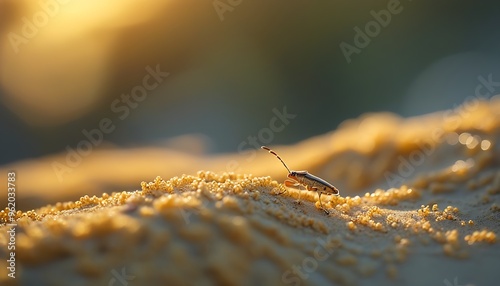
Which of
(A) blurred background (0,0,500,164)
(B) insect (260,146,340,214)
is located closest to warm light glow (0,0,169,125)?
(A) blurred background (0,0,500,164)

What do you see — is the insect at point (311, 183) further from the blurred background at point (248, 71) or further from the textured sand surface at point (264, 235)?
the blurred background at point (248, 71)

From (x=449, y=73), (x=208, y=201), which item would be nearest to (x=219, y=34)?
(x=449, y=73)

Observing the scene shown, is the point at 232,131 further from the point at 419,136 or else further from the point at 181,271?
the point at 181,271

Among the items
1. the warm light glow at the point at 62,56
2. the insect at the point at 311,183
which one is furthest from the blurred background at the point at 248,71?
the insect at the point at 311,183

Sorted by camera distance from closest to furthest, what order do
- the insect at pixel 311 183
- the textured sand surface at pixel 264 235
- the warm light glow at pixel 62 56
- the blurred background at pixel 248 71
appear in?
1. the textured sand surface at pixel 264 235
2. the insect at pixel 311 183
3. the warm light glow at pixel 62 56
4. the blurred background at pixel 248 71

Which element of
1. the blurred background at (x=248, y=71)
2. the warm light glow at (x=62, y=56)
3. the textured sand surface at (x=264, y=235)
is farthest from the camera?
the blurred background at (x=248, y=71)

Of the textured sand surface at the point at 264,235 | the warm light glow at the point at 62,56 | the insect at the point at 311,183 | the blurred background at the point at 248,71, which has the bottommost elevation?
the textured sand surface at the point at 264,235

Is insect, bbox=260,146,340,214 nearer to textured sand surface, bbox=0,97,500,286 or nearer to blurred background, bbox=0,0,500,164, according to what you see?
textured sand surface, bbox=0,97,500,286

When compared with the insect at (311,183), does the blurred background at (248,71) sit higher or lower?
higher

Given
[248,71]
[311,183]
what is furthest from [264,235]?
[248,71]

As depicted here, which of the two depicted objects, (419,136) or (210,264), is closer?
(210,264)
